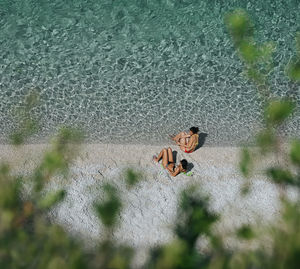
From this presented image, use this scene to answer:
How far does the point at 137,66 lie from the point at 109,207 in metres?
2.37

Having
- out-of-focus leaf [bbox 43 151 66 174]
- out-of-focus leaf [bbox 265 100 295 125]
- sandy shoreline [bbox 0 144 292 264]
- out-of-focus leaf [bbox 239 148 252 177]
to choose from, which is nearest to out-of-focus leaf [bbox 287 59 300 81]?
out-of-focus leaf [bbox 265 100 295 125]

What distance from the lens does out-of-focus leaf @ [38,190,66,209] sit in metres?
5.17

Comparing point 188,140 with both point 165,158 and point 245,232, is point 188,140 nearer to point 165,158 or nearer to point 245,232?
point 165,158

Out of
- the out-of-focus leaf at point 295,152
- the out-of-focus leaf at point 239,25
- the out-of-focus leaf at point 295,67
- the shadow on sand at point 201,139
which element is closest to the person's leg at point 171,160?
the shadow on sand at point 201,139

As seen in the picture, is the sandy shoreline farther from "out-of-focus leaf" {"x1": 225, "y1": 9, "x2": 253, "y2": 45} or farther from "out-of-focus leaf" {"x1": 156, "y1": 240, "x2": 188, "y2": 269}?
"out-of-focus leaf" {"x1": 225, "y1": 9, "x2": 253, "y2": 45}

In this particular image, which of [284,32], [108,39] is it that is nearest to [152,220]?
[108,39]

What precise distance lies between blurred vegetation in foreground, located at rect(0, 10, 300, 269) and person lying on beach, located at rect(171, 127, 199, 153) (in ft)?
1.94

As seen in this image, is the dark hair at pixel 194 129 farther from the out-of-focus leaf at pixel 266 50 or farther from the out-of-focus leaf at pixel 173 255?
the out-of-focus leaf at pixel 266 50

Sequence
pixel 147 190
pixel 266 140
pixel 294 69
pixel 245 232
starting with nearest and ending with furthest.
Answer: pixel 245 232 → pixel 147 190 → pixel 266 140 → pixel 294 69

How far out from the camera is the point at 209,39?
6859 millimetres

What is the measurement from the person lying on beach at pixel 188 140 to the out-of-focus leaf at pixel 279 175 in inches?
40.9

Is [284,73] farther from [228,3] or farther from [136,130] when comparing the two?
[136,130]

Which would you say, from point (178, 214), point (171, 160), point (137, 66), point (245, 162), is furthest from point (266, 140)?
point (137, 66)

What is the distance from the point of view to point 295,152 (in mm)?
5766
